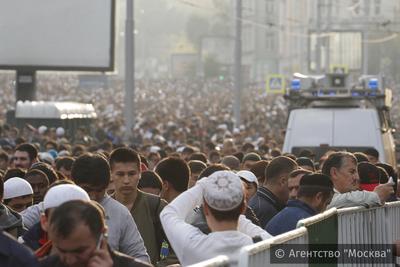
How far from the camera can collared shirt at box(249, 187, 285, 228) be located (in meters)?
9.53

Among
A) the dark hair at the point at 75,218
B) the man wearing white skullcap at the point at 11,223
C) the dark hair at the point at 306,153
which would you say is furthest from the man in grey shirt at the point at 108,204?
the dark hair at the point at 306,153

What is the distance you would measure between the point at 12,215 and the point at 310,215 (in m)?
1.68

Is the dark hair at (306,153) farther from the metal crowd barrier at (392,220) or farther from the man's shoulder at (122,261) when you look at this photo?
the man's shoulder at (122,261)

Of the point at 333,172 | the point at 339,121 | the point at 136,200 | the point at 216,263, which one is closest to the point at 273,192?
the point at 333,172

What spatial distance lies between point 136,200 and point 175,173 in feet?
3.02

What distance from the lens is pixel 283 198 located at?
32.3ft

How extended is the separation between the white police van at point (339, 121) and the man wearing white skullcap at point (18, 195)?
952cm

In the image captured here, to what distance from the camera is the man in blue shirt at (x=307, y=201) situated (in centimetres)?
806

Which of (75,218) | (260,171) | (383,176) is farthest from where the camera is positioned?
(260,171)

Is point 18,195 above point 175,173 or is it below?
below

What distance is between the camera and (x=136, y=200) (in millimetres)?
8617

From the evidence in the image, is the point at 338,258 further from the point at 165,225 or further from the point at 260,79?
the point at 260,79

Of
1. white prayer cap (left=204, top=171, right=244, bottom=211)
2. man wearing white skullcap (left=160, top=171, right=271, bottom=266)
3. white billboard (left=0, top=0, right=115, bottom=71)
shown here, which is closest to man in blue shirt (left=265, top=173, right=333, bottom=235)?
man wearing white skullcap (left=160, top=171, right=271, bottom=266)

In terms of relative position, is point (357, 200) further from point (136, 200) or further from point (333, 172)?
point (136, 200)
